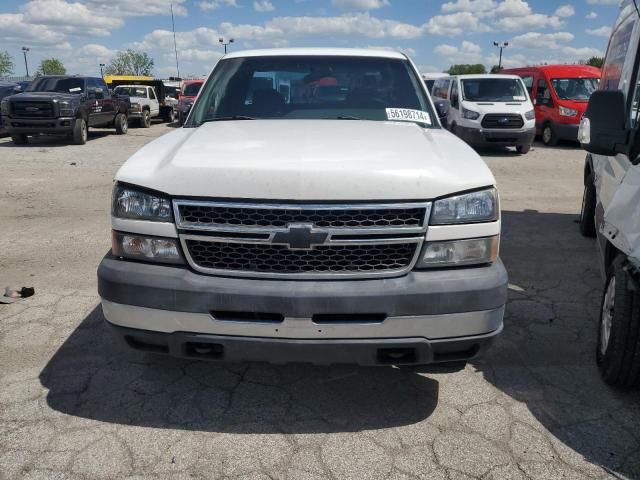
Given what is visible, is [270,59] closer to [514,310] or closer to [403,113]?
[403,113]

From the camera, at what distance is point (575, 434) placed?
8.95 feet

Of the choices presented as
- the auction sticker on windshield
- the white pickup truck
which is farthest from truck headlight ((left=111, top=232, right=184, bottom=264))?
the auction sticker on windshield

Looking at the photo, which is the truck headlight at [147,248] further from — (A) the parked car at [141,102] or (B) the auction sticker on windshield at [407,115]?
(A) the parked car at [141,102]

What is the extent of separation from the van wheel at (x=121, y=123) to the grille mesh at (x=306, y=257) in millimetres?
17800

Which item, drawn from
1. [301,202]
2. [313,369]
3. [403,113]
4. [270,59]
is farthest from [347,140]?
[270,59]

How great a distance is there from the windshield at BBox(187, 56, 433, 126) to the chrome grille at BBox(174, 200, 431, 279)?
150 cm

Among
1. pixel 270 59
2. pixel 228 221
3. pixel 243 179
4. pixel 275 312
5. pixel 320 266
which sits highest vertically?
pixel 270 59

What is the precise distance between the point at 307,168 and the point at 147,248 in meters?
0.82

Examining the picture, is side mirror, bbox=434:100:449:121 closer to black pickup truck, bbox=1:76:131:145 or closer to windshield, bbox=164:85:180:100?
black pickup truck, bbox=1:76:131:145

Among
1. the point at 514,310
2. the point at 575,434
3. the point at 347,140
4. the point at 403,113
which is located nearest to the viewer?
the point at 575,434

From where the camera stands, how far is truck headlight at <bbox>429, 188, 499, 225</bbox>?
2490mm

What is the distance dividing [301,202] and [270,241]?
22 cm

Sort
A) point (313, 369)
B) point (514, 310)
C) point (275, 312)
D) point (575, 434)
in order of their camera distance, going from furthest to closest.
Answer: point (514, 310)
point (313, 369)
point (575, 434)
point (275, 312)

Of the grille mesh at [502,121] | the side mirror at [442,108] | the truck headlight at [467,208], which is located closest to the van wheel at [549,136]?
the grille mesh at [502,121]
